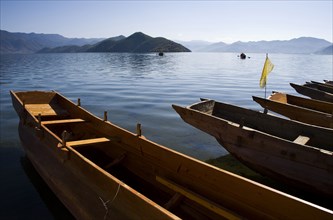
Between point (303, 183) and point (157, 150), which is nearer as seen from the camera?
point (157, 150)

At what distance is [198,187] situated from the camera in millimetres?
5738

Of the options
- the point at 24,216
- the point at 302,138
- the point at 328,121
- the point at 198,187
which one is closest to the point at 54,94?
the point at 24,216

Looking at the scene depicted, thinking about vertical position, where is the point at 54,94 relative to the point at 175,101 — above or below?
above

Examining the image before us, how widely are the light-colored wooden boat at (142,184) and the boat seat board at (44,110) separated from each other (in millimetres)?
1675

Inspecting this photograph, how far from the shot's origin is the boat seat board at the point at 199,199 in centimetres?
502

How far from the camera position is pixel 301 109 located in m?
10.4

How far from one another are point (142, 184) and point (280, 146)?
3.81 meters

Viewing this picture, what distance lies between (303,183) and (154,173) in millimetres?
3813

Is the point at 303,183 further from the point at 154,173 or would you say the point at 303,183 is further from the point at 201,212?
the point at 154,173

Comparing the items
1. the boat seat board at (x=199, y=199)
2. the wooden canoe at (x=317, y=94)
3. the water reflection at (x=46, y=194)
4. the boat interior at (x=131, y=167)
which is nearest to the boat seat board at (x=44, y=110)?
the boat interior at (x=131, y=167)

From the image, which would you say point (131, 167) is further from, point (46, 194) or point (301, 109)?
point (301, 109)

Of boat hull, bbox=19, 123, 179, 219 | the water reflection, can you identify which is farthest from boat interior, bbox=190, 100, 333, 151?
the water reflection

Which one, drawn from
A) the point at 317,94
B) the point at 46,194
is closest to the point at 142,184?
the point at 46,194

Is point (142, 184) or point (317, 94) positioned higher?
point (317, 94)
